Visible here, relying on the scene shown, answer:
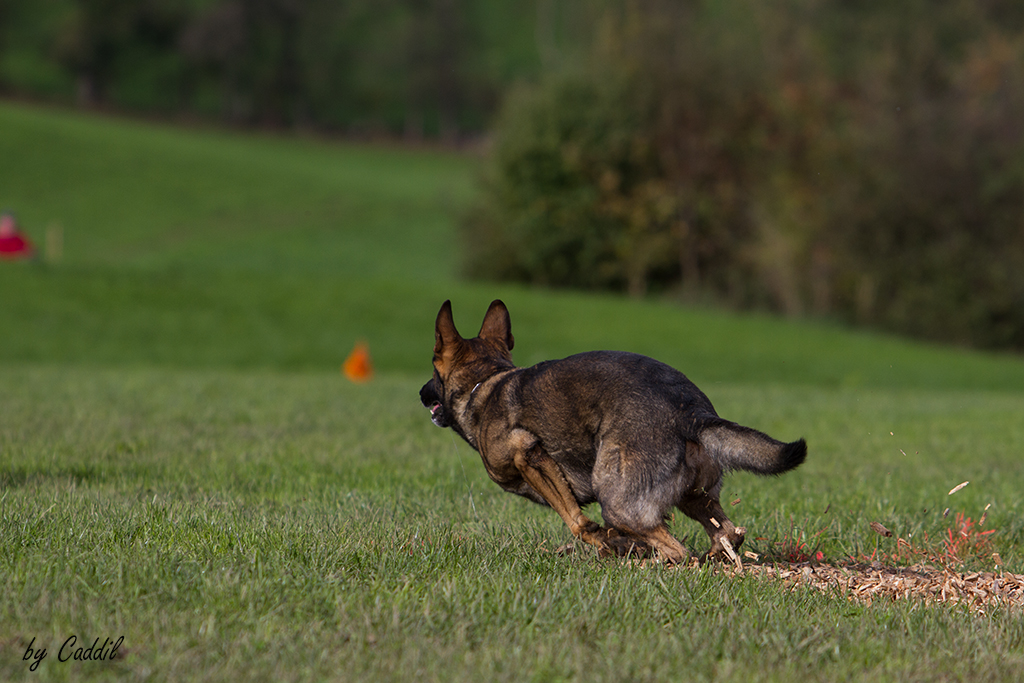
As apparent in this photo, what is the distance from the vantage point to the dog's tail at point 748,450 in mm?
4438

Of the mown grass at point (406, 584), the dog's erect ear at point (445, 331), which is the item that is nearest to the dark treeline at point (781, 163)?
the mown grass at point (406, 584)

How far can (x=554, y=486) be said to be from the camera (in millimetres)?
4895

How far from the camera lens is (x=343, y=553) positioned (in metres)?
4.78

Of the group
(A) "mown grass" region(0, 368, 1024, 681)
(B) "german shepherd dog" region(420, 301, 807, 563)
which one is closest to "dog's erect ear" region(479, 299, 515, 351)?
(B) "german shepherd dog" region(420, 301, 807, 563)

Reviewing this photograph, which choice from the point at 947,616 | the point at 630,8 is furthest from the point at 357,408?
the point at 630,8

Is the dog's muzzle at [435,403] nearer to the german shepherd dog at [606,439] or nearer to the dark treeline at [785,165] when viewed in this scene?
the german shepherd dog at [606,439]

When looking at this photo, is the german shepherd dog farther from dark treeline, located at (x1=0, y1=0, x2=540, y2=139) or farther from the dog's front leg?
dark treeline, located at (x1=0, y1=0, x2=540, y2=139)

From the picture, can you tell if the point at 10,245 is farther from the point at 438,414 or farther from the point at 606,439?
the point at 606,439

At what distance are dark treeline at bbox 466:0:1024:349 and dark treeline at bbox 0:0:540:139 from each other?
55779 mm

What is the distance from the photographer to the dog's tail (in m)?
4.44

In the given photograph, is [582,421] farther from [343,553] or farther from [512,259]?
[512,259]

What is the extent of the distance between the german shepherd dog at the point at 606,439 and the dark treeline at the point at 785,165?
30.2 metres

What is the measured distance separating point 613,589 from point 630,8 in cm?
4113

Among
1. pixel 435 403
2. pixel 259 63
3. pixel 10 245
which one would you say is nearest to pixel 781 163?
pixel 10 245
